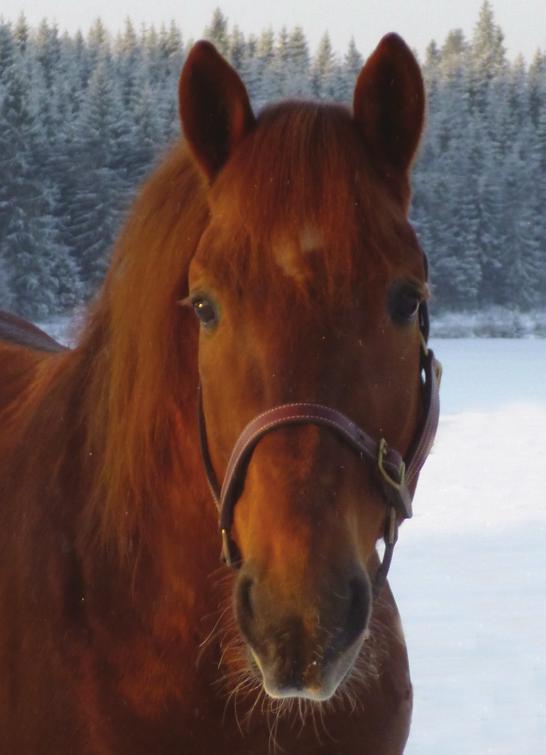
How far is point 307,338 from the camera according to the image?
1.67m

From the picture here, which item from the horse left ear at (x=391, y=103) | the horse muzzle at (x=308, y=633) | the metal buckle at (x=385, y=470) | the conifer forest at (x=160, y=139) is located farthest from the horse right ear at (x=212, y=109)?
the conifer forest at (x=160, y=139)

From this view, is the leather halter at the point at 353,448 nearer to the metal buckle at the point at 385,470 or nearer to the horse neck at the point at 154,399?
the metal buckle at the point at 385,470

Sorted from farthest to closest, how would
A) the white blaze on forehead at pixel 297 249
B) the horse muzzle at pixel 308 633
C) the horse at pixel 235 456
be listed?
the white blaze on forehead at pixel 297 249
the horse at pixel 235 456
the horse muzzle at pixel 308 633

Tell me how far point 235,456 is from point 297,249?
34 centimetres

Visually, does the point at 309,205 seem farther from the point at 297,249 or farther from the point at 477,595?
the point at 477,595

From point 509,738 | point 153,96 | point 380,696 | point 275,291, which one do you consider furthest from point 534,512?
point 153,96

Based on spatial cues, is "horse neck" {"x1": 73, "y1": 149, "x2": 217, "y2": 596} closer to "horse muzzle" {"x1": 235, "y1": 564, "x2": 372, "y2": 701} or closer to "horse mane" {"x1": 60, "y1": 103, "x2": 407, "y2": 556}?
"horse mane" {"x1": 60, "y1": 103, "x2": 407, "y2": 556}

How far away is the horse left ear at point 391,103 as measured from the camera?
1.87 m

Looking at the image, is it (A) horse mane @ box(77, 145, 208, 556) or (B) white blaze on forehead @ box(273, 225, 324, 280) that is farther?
(A) horse mane @ box(77, 145, 208, 556)

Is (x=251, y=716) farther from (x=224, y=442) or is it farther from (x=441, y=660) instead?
(x=441, y=660)

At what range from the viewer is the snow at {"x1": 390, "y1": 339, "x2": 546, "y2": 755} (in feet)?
14.3

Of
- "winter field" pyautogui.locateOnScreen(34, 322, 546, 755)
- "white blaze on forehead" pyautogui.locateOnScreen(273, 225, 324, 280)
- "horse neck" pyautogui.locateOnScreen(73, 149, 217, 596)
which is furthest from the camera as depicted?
"winter field" pyautogui.locateOnScreen(34, 322, 546, 755)

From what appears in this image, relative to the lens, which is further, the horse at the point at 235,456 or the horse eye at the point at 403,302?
the horse eye at the point at 403,302

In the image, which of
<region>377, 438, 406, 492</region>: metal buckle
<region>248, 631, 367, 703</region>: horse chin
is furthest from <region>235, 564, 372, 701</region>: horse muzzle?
<region>377, 438, 406, 492</region>: metal buckle
